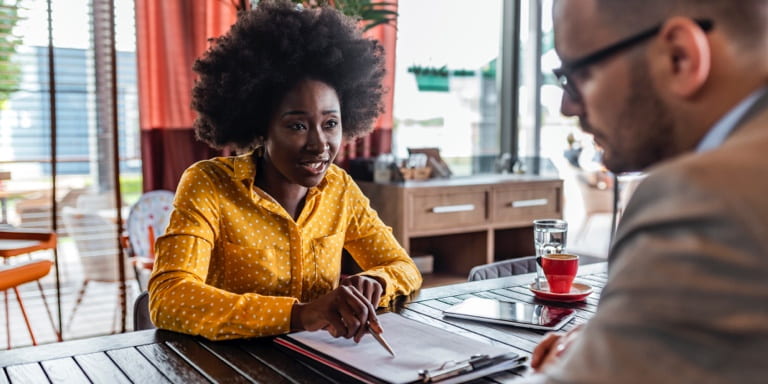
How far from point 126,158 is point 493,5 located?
2.44m

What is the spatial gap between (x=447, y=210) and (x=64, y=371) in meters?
2.52

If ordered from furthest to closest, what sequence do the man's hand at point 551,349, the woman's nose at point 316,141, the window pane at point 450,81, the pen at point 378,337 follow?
the window pane at point 450,81, the woman's nose at point 316,141, the pen at point 378,337, the man's hand at point 551,349

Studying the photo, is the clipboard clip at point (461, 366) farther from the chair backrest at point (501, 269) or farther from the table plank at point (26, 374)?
the chair backrest at point (501, 269)

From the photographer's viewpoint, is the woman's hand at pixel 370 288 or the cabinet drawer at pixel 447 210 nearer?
the woman's hand at pixel 370 288

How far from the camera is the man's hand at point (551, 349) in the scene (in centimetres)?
99

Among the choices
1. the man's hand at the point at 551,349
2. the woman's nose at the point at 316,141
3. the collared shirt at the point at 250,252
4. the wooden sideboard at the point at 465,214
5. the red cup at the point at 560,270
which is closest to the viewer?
Answer: the man's hand at the point at 551,349

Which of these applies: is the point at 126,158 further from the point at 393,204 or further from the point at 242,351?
the point at 242,351

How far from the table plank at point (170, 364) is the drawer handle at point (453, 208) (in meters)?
2.31

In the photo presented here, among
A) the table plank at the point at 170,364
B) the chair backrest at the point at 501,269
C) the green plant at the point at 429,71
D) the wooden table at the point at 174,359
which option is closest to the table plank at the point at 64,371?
the wooden table at the point at 174,359

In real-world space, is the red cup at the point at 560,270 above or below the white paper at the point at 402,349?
above

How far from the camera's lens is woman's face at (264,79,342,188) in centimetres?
175

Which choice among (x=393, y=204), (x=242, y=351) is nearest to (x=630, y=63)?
(x=242, y=351)

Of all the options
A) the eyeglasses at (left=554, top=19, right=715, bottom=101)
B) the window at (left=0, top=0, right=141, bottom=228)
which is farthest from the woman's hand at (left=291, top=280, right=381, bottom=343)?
the window at (left=0, top=0, right=141, bottom=228)

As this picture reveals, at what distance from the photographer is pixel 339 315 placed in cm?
123
